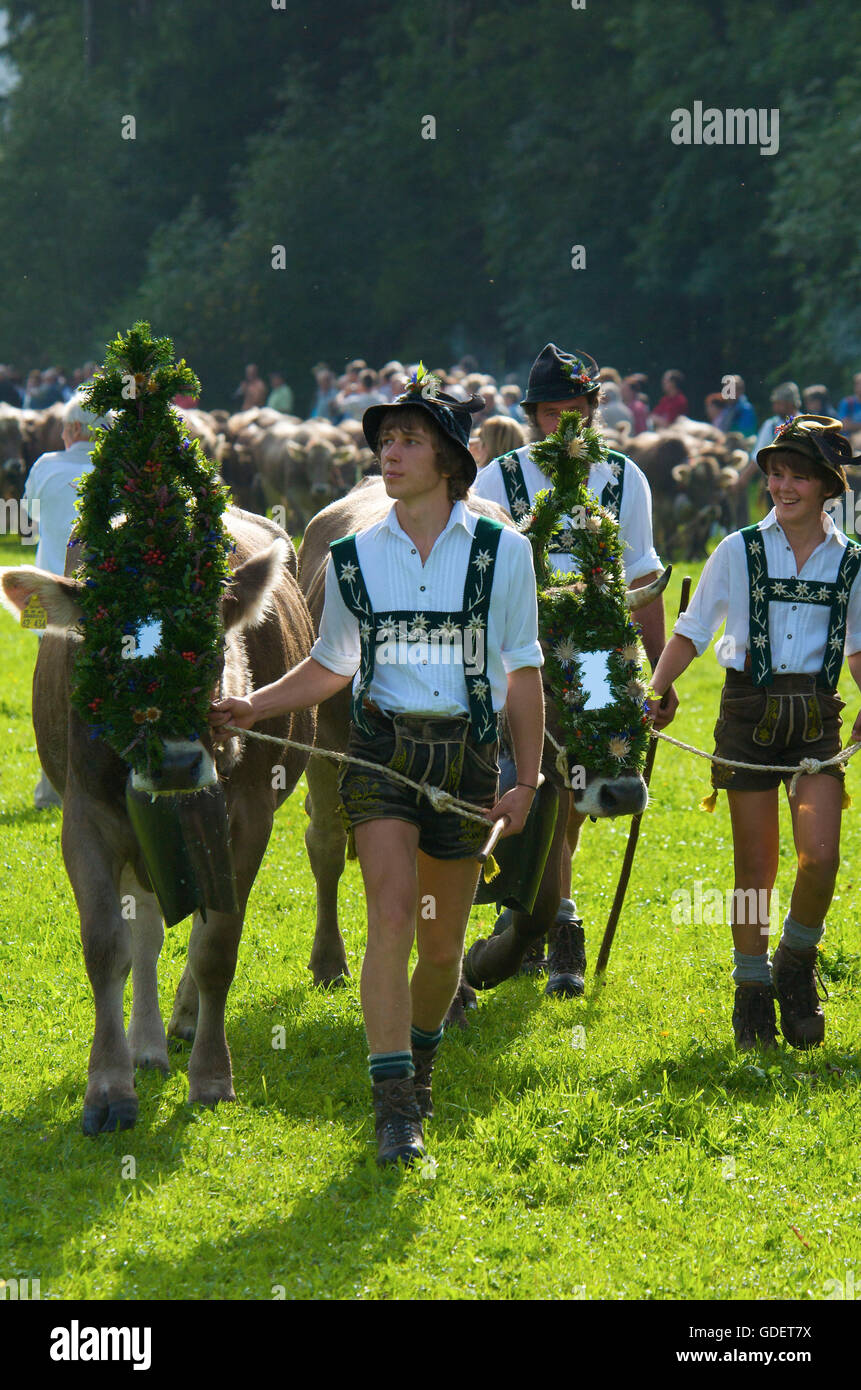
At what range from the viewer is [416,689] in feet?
16.9

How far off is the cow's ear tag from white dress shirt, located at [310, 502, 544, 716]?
890 millimetres

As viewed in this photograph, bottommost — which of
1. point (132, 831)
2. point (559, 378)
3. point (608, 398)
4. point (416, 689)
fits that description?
point (132, 831)

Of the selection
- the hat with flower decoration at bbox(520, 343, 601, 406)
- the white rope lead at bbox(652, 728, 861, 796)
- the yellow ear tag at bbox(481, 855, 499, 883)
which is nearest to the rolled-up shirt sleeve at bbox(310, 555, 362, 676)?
the yellow ear tag at bbox(481, 855, 499, 883)

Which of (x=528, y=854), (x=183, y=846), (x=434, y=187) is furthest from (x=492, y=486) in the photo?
(x=434, y=187)

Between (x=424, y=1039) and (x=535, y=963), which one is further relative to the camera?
(x=535, y=963)

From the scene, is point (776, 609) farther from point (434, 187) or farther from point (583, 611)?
point (434, 187)

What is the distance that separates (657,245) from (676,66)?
3.68 meters

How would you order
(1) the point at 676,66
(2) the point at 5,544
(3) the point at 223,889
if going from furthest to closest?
(1) the point at 676,66
(2) the point at 5,544
(3) the point at 223,889

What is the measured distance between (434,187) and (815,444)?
137ft

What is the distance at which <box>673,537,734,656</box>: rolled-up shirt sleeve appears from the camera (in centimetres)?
645

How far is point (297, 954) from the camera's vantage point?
769 cm

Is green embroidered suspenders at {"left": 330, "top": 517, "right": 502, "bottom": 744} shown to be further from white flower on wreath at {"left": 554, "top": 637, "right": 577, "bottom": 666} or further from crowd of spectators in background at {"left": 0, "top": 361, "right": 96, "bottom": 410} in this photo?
crowd of spectators in background at {"left": 0, "top": 361, "right": 96, "bottom": 410}
